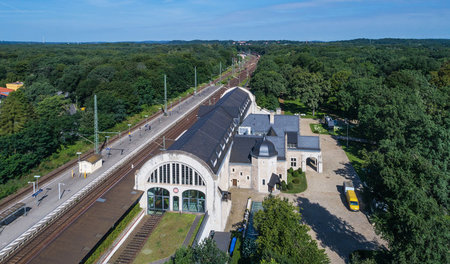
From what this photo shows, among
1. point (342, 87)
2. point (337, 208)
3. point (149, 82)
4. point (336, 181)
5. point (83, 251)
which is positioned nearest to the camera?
point (83, 251)

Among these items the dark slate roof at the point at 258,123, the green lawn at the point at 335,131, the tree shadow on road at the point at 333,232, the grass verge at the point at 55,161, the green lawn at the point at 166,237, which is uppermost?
the dark slate roof at the point at 258,123

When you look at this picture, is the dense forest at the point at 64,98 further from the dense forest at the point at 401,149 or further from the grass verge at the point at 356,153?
the grass verge at the point at 356,153

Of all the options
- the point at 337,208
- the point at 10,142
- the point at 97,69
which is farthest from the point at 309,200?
the point at 97,69

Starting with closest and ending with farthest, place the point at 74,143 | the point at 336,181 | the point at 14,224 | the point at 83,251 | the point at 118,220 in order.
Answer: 1. the point at 83,251
2. the point at 118,220
3. the point at 14,224
4. the point at 336,181
5. the point at 74,143

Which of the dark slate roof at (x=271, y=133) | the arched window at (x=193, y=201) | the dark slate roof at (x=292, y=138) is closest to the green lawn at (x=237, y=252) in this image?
the arched window at (x=193, y=201)

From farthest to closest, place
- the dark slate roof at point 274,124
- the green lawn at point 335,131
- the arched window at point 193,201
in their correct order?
the green lawn at point 335,131 → the dark slate roof at point 274,124 → the arched window at point 193,201

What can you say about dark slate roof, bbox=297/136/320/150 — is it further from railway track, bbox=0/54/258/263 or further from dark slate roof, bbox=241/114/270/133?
railway track, bbox=0/54/258/263

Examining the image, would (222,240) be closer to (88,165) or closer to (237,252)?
(237,252)

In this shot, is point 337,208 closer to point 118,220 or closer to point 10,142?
point 118,220
